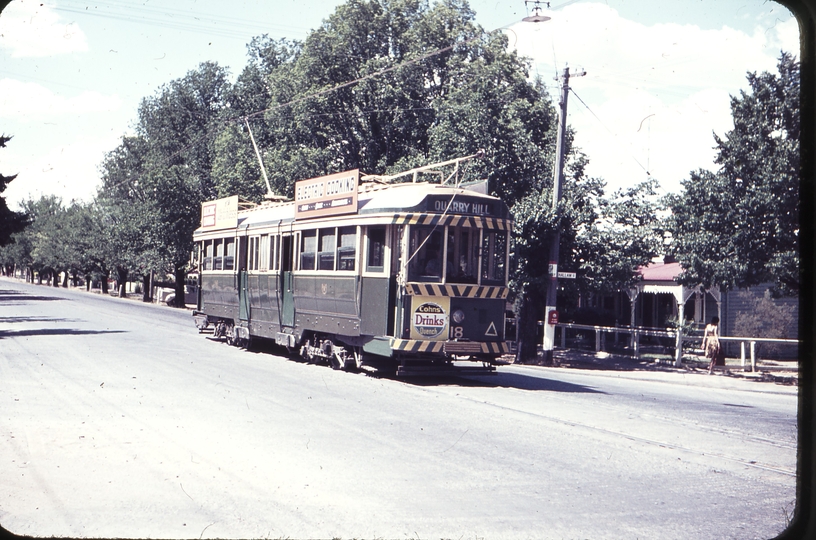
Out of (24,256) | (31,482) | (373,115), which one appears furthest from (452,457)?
(24,256)

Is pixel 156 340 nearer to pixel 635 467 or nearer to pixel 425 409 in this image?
pixel 425 409

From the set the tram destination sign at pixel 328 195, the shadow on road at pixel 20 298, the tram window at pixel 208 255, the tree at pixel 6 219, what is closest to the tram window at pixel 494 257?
the tram destination sign at pixel 328 195

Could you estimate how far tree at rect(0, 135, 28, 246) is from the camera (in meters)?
36.2

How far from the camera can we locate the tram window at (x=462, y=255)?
48.1ft

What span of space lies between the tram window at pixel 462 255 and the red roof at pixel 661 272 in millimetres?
16814

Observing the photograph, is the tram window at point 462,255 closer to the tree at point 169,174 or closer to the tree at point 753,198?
the tree at point 753,198

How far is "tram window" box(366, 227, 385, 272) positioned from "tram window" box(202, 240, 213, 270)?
1098 centimetres

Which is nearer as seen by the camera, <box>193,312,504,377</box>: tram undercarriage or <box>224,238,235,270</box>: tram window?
<box>193,312,504,377</box>: tram undercarriage

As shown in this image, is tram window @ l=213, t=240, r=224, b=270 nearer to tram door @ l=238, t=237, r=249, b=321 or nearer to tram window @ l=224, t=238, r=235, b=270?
tram window @ l=224, t=238, r=235, b=270

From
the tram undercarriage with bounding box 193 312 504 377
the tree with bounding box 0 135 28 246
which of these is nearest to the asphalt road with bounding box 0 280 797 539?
the tram undercarriage with bounding box 193 312 504 377

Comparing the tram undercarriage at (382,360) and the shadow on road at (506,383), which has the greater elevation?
the tram undercarriage at (382,360)

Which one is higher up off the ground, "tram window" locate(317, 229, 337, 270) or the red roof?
the red roof

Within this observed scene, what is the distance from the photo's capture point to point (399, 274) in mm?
14344

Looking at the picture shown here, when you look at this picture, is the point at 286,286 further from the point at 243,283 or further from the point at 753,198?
the point at 753,198
